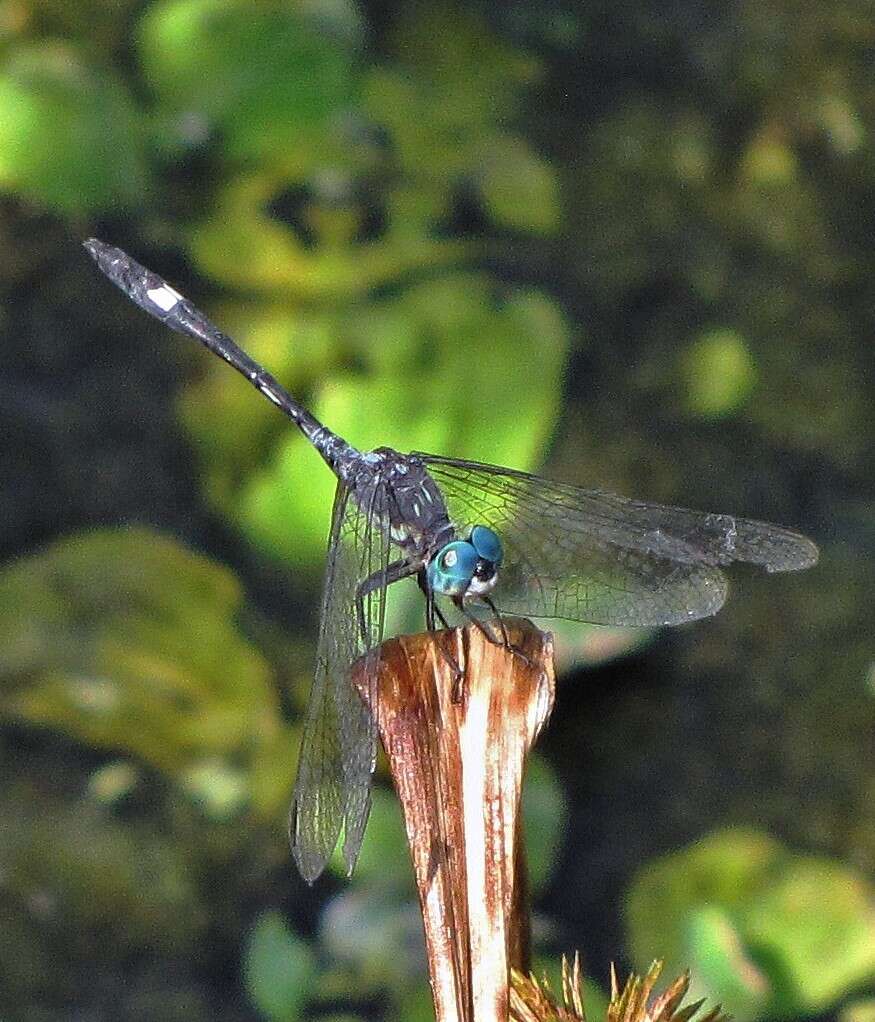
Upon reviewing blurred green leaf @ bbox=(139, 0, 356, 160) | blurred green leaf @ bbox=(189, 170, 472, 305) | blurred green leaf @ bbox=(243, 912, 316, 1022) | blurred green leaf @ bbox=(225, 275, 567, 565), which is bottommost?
blurred green leaf @ bbox=(243, 912, 316, 1022)

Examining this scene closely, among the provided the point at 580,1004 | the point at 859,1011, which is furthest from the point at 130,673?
the point at 580,1004

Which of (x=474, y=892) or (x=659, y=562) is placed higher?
(x=659, y=562)

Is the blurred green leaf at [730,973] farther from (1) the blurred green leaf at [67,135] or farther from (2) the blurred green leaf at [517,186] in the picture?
(1) the blurred green leaf at [67,135]

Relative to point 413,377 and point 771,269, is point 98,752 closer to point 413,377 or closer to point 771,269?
point 413,377

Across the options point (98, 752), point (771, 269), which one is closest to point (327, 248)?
point (771, 269)

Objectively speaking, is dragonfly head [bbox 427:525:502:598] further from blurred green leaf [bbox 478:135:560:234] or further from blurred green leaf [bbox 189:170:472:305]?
blurred green leaf [bbox 478:135:560:234]

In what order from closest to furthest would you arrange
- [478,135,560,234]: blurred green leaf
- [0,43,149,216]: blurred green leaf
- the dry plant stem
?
the dry plant stem
[0,43,149,216]: blurred green leaf
[478,135,560,234]: blurred green leaf

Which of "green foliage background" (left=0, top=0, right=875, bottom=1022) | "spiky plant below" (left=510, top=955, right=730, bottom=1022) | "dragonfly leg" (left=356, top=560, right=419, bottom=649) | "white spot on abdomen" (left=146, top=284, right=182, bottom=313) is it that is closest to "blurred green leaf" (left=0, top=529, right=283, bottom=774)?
"green foliage background" (left=0, top=0, right=875, bottom=1022)
